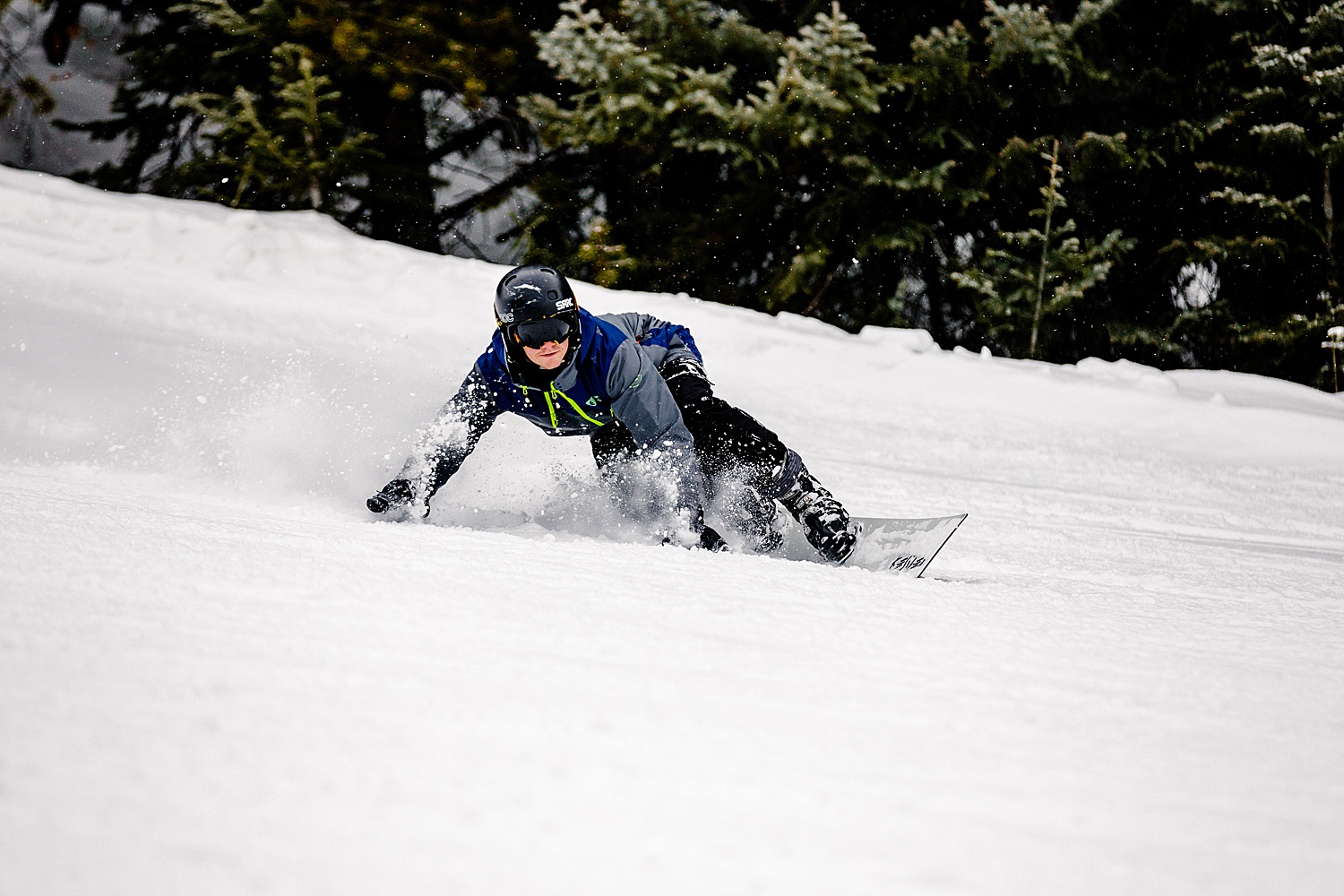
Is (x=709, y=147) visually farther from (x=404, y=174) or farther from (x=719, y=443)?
(x=719, y=443)

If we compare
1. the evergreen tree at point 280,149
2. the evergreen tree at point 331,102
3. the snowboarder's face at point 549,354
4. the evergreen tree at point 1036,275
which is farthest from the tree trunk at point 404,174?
the snowboarder's face at point 549,354

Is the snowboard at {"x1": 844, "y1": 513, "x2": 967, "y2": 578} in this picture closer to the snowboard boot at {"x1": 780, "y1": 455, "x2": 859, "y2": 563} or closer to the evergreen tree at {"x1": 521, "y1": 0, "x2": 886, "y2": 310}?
the snowboard boot at {"x1": 780, "y1": 455, "x2": 859, "y2": 563}

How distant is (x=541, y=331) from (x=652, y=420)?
440 millimetres

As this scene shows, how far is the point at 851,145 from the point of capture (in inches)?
303

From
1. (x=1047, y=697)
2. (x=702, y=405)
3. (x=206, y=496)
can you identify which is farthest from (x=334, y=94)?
(x=1047, y=697)

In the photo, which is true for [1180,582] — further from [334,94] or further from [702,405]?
[334,94]

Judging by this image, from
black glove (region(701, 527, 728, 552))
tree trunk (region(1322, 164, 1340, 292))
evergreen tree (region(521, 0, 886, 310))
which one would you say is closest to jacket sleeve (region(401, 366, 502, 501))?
black glove (region(701, 527, 728, 552))

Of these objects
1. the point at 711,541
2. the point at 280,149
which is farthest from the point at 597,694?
the point at 280,149

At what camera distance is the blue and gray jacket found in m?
2.86

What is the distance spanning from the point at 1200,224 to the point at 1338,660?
7.49 meters

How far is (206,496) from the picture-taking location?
10.8 ft

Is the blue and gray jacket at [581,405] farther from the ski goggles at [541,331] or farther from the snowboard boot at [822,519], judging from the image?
the snowboard boot at [822,519]

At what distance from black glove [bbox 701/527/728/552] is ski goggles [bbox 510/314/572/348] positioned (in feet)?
2.41

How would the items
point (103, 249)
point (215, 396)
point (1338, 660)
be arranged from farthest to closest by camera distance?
point (103, 249), point (215, 396), point (1338, 660)
